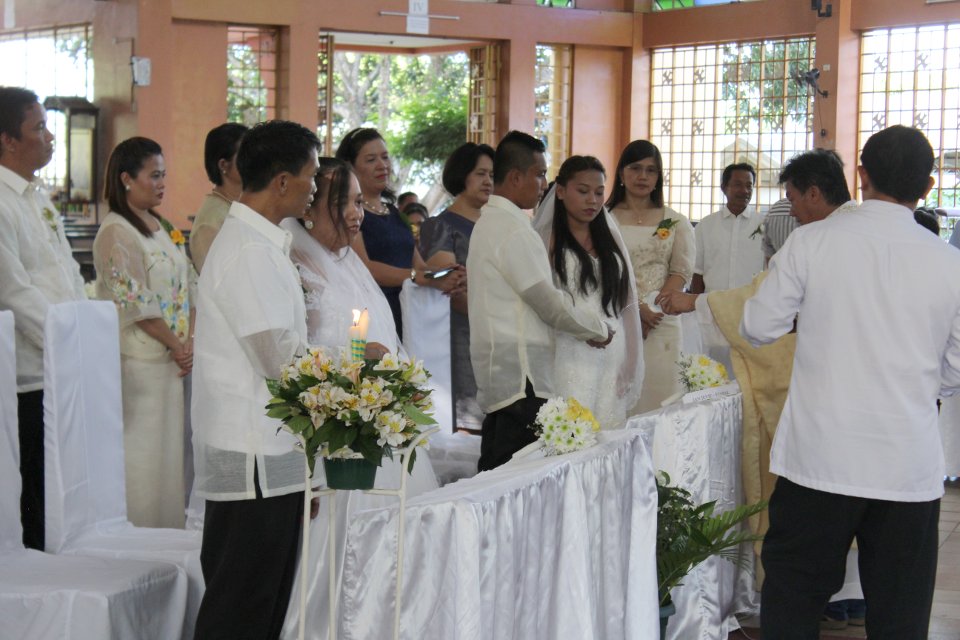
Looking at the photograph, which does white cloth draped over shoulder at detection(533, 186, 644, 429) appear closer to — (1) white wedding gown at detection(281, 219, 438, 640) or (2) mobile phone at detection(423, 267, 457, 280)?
(2) mobile phone at detection(423, 267, 457, 280)

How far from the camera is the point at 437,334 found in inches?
195

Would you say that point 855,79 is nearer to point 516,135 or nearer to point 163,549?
point 516,135

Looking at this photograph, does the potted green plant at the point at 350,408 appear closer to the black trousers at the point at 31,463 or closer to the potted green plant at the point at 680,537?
the potted green plant at the point at 680,537

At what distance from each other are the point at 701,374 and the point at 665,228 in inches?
39.9

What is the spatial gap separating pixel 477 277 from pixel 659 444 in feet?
2.85

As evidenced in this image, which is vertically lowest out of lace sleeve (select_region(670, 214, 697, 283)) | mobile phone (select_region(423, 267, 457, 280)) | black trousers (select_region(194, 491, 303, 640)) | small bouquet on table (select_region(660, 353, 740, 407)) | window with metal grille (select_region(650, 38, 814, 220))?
black trousers (select_region(194, 491, 303, 640))

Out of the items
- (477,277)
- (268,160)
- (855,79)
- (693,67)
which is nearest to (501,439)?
(477,277)

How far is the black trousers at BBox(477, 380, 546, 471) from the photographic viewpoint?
12.6 ft

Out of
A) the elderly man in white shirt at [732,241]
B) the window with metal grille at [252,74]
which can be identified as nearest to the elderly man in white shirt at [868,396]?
the elderly man in white shirt at [732,241]

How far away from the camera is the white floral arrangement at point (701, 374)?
389 cm

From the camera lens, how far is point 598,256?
162 inches

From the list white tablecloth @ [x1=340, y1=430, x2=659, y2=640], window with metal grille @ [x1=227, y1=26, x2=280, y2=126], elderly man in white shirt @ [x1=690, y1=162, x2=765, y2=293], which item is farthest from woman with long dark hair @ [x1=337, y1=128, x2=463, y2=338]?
window with metal grille @ [x1=227, y1=26, x2=280, y2=126]

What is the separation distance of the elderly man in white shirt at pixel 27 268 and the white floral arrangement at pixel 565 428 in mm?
1586

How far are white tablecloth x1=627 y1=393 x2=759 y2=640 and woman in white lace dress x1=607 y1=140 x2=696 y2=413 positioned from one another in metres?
0.85
